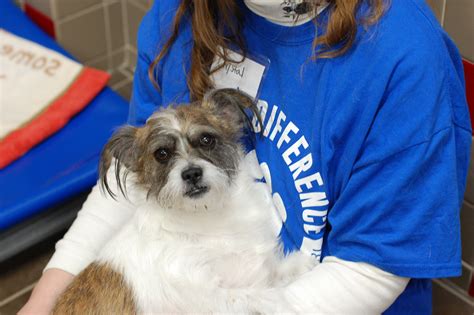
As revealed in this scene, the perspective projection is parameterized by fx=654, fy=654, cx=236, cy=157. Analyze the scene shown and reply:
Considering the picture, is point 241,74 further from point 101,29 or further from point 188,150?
point 101,29

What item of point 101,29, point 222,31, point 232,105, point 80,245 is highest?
point 222,31

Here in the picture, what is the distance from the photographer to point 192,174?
1.31 m

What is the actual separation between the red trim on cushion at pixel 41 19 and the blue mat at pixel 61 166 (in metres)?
0.45

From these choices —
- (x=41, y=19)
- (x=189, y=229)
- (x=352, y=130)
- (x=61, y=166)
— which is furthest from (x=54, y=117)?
(x=352, y=130)

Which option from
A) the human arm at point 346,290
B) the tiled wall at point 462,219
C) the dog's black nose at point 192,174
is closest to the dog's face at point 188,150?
the dog's black nose at point 192,174

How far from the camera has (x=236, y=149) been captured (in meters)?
1.41

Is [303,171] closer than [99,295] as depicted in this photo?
Yes

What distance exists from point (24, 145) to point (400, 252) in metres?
1.51

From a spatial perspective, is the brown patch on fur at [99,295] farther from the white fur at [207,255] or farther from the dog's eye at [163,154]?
the dog's eye at [163,154]

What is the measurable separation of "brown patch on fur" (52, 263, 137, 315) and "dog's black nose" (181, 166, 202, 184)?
0.87 feet

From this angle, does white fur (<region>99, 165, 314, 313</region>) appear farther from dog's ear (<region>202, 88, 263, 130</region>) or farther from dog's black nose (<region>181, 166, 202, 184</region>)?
dog's ear (<region>202, 88, 263, 130</region>)

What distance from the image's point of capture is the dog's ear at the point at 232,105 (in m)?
1.32

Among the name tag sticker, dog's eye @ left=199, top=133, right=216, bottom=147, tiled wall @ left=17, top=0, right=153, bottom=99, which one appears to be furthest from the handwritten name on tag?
tiled wall @ left=17, top=0, right=153, bottom=99

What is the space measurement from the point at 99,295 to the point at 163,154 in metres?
0.33
